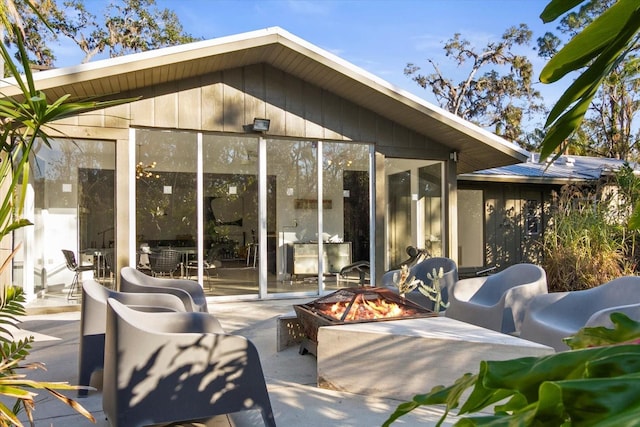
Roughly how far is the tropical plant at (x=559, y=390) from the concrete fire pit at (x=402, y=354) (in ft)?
9.05

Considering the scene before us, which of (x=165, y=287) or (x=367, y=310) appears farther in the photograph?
(x=165, y=287)

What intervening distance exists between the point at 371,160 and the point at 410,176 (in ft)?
3.06

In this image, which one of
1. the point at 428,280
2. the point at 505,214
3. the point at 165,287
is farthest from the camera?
the point at 505,214

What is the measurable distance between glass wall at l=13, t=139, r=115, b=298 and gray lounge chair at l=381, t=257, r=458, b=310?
3.91 m

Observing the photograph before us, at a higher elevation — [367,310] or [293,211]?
[293,211]

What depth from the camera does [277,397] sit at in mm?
3170

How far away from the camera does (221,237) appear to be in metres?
7.86

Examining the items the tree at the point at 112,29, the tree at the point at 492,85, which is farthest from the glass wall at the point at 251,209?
the tree at the point at 492,85

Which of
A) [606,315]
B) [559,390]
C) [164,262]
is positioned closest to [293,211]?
[164,262]

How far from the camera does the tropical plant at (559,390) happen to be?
0.94ft

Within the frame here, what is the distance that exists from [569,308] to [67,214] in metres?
6.52

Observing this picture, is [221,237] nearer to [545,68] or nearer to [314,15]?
[545,68]

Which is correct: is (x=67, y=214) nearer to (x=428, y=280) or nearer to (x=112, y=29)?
(x=428, y=280)

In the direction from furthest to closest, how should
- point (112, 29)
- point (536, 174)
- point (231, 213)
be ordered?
1. point (112, 29)
2. point (536, 174)
3. point (231, 213)
